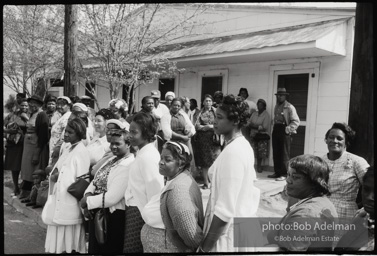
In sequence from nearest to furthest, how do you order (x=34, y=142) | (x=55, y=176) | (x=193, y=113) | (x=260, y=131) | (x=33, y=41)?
(x=55, y=176), (x=34, y=142), (x=260, y=131), (x=193, y=113), (x=33, y=41)

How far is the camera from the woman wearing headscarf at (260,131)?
662cm

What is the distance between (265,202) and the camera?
199 inches

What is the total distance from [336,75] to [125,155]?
4.44m

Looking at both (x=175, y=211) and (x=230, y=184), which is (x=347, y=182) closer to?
(x=230, y=184)

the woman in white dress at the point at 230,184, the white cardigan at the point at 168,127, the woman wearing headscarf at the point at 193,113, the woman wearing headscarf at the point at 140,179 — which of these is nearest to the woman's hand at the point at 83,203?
the woman wearing headscarf at the point at 140,179

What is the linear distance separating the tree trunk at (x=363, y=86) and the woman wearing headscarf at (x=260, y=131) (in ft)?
12.4

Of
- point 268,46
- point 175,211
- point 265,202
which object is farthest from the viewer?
point 268,46

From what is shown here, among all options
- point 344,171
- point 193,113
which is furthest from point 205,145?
point 344,171

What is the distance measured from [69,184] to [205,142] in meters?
2.94

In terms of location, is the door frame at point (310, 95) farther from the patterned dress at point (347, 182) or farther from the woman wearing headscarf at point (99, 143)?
the patterned dress at point (347, 182)

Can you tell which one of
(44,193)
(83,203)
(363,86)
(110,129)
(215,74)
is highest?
(215,74)

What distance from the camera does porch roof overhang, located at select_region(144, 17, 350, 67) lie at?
571cm

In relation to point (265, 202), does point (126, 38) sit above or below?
above

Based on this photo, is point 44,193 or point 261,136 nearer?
point 44,193
